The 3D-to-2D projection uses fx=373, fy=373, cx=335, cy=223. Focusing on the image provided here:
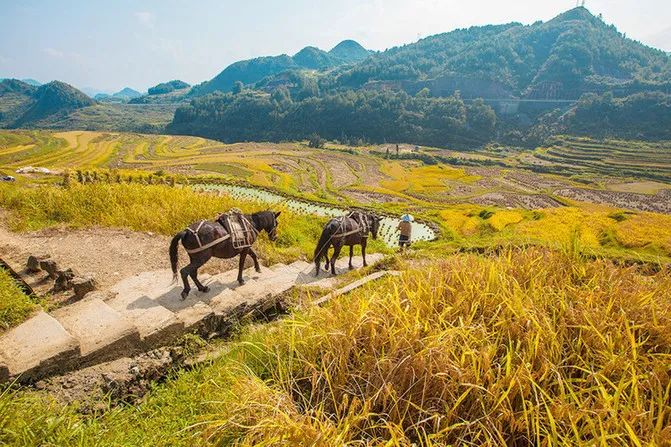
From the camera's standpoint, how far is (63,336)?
3818mm

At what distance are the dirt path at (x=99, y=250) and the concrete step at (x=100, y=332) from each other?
2.11 meters

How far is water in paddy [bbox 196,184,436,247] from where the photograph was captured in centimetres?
1819

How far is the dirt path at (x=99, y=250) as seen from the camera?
7223 mm

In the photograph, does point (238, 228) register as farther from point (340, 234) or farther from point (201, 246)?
point (340, 234)

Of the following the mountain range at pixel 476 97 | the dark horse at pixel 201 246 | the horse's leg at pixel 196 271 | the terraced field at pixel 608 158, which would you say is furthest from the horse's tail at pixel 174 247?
the mountain range at pixel 476 97

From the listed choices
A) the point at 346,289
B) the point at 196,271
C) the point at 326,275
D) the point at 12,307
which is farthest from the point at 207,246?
the point at 326,275

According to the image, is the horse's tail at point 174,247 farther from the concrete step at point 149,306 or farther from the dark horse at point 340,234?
the dark horse at point 340,234

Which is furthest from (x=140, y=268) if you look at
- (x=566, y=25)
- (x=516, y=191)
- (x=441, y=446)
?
(x=566, y=25)

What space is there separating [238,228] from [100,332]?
2.98 meters

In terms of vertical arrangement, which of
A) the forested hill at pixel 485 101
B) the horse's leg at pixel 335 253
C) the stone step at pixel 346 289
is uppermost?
the forested hill at pixel 485 101

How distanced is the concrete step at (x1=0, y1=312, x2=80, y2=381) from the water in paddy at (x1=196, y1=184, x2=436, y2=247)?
44.3 ft

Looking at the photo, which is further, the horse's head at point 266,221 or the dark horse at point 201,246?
the horse's head at point 266,221

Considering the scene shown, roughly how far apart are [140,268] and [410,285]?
609 centimetres

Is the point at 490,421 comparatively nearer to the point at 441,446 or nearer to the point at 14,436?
the point at 441,446
